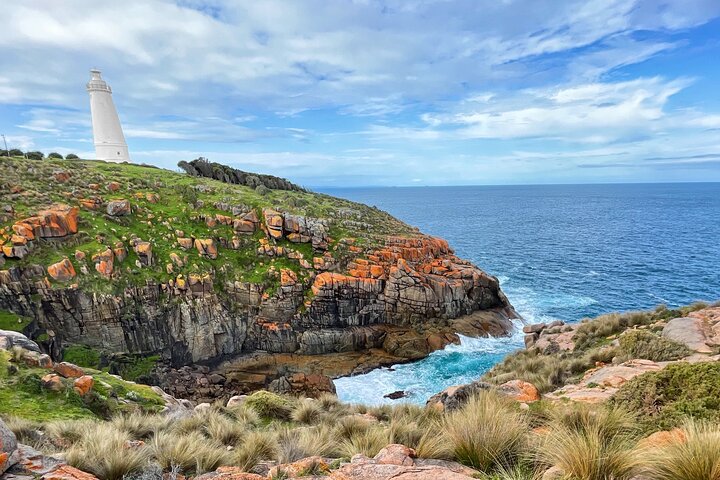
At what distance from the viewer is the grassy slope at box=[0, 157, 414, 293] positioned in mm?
29516

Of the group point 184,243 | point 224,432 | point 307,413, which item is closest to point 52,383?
point 224,432

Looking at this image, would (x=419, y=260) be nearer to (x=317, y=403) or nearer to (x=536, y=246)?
(x=317, y=403)

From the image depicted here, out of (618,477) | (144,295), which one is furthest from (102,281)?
(618,477)

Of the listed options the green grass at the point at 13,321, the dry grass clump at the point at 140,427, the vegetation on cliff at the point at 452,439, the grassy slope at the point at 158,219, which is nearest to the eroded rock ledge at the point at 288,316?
the green grass at the point at 13,321

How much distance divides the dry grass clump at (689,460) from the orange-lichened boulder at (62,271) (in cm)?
3386

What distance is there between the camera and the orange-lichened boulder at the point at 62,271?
87.2 feet

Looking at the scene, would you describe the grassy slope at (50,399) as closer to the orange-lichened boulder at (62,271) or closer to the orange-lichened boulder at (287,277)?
the orange-lichened boulder at (62,271)

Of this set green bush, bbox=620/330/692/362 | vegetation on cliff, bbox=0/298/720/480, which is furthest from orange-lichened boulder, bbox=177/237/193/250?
green bush, bbox=620/330/692/362

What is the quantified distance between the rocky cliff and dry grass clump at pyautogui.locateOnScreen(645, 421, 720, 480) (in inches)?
1021

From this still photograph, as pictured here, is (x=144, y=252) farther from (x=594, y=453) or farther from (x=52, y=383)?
(x=594, y=453)

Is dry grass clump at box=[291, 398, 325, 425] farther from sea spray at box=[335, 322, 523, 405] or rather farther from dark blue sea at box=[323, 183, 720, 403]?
dark blue sea at box=[323, 183, 720, 403]

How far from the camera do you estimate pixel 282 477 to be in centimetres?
507

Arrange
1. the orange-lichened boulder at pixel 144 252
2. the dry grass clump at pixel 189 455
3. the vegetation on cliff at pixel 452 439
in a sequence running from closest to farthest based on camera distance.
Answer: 1. the vegetation on cliff at pixel 452 439
2. the dry grass clump at pixel 189 455
3. the orange-lichened boulder at pixel 144 252

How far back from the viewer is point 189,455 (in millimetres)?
5785
